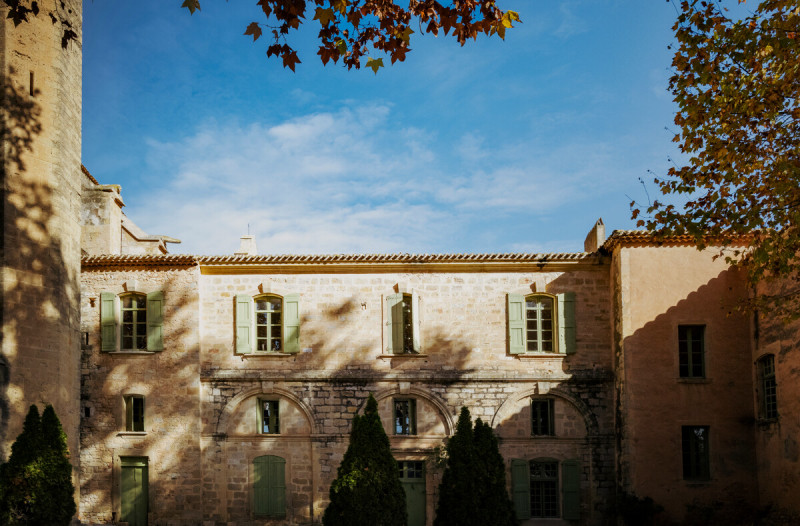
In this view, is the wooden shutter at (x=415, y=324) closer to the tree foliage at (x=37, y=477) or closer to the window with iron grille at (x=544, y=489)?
the window with iron grille at (x=544, y=489)

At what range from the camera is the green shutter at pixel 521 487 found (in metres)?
17.9

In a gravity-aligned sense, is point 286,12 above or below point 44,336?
above

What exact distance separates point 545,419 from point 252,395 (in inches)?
312

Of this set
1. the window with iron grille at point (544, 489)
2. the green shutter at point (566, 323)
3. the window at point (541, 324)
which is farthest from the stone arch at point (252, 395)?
the green shutter at point (566, 323)

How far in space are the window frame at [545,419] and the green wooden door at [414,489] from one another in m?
3.18

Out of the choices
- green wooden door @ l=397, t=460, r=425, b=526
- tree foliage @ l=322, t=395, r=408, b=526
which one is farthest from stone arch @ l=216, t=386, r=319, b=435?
tree foliage @ l=322, t=395, r=408, b=526

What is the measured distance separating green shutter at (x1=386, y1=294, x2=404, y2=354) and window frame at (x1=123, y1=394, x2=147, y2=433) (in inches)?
268

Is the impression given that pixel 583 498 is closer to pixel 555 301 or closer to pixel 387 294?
pixel 555 301

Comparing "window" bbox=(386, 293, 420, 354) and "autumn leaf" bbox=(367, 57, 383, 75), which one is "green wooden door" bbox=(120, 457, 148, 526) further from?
"autumn leaf" bbox=(367, 57, 383, 75)

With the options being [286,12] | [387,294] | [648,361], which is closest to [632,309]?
[648,361]

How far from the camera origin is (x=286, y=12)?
7082 mm

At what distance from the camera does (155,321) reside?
733 inches

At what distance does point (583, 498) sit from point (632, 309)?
5103mm

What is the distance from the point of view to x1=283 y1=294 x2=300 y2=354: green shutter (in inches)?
733
